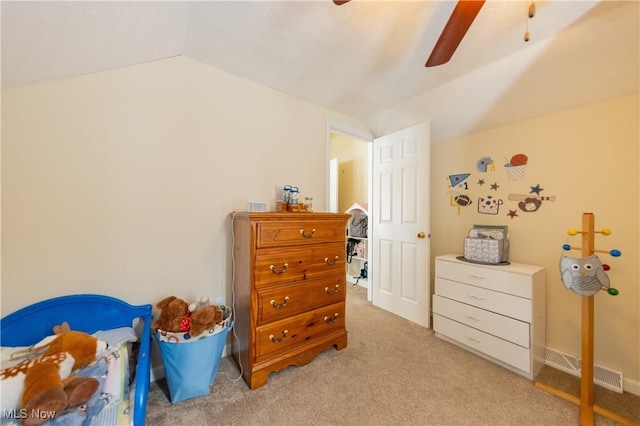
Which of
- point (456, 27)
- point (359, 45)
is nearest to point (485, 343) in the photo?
point (456, 27)

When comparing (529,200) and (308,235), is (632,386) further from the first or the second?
(308,235)

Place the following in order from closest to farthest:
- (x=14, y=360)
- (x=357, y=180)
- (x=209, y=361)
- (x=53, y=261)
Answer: (x=14, y=360) → (x=53, y=261) → (x=209, y=361) → (x=357, y=180)

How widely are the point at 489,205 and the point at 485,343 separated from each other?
1.28 metres

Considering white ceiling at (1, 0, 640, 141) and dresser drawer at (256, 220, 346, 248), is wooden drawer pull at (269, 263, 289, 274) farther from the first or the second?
white ceiling at (1, 0, 640, 141)

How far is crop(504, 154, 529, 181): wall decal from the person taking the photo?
2.16 m

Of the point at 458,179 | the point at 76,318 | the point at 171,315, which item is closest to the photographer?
the point at 76,318

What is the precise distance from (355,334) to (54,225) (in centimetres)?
245

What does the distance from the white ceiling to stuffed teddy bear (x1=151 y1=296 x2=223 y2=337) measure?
59.2 inches

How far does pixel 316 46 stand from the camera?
169 cm

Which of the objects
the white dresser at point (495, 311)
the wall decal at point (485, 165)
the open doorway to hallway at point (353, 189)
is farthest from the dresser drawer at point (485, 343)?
the open doorway to hallway at point (353, 189)

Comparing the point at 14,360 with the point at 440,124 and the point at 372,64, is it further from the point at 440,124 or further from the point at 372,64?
the point at 440,124

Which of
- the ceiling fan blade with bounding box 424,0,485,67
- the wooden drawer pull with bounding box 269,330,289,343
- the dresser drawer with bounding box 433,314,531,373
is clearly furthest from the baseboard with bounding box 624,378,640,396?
the ceiling fan blade with bounding box 424,0,485,67

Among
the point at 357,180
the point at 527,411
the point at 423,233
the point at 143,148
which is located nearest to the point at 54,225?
the point at 143,148

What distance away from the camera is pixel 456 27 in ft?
3.42
